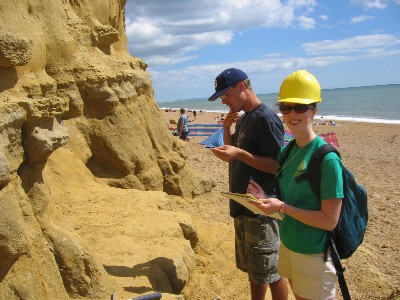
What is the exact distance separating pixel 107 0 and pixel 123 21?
1.29 meters

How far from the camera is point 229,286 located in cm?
495

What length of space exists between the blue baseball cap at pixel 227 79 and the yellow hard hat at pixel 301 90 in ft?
2.30

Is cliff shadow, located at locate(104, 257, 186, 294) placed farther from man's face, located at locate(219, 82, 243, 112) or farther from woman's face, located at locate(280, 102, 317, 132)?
woman's face, located at locate(280, 102, 317, 132)

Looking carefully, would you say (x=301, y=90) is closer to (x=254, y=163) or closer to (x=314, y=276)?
(x=254, y=163)

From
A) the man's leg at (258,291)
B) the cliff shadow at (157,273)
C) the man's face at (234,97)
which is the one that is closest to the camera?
the man's face at (234,97)

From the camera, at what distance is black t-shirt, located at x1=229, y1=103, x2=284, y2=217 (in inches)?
139

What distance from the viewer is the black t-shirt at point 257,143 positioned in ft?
11.5

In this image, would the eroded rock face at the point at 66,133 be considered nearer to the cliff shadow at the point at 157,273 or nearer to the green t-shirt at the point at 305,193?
the cliff shadow at the point at 157,273

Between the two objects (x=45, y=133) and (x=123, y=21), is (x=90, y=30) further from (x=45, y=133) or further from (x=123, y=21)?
(x=45, y=133)

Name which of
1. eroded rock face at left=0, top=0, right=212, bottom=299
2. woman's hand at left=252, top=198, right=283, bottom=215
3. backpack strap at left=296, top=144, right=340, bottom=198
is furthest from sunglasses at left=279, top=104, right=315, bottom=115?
eroded rock face at left=0, top=0, right=212, bottom=299

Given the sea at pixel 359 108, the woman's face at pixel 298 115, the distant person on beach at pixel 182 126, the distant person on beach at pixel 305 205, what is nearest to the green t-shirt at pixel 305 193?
the distant person on beach at pixel 305 205

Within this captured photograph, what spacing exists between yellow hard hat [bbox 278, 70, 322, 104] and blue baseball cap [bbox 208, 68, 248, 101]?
702 millimetres

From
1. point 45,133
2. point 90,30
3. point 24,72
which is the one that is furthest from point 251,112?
point 90,30

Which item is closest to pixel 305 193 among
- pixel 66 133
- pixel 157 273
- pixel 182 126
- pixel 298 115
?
pixel 298 115
